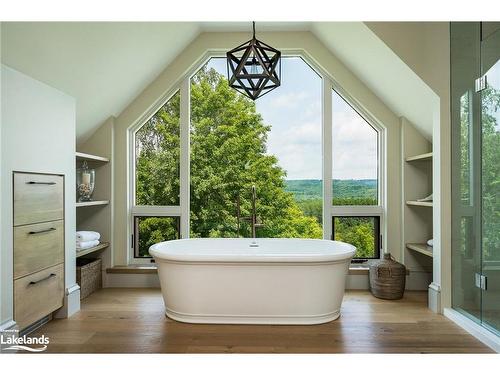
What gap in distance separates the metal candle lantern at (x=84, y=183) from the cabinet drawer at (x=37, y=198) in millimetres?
615

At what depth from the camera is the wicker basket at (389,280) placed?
3.41 meters

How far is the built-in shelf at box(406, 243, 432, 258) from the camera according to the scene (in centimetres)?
333

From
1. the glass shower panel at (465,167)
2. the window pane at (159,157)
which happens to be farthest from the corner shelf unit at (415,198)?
the window pane at (159,157)

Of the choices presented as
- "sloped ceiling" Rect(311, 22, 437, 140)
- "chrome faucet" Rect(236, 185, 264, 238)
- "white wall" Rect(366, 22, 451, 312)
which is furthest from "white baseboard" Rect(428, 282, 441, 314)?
"chrome faucet" Rect(236, 185, 264, 238)

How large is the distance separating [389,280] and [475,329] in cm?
91

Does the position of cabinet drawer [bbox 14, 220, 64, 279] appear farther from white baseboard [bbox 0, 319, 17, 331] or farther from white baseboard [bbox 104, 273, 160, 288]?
white baseboard [bbox 104, 273, 160, 288]

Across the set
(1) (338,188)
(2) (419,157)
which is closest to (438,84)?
(2) (419,157)

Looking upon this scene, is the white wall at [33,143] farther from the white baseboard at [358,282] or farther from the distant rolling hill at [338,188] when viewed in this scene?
the white baseboard at [358,282]

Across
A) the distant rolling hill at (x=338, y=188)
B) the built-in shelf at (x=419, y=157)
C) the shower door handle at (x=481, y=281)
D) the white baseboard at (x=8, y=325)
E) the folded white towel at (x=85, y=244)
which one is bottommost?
the white baseboard at (x=8, y=325)

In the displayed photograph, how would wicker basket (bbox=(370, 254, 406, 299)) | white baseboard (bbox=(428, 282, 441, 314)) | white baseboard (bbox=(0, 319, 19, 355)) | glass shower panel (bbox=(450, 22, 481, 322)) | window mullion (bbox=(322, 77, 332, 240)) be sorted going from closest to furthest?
white baseboard (bbox=(0, 319, 19, 355))
glass shower panel (bbox=(450, 22, 481, 322))
white baseboard (bbox=(428, 282, 441, 314))
wicker basket (bbox=(370, 254, 406, 299))
window mullion (bbox=(322, 77, 332, 240))

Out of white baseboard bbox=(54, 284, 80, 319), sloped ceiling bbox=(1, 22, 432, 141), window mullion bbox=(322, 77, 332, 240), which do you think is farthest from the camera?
window mullion bbox=(322, 77, 332, 240)

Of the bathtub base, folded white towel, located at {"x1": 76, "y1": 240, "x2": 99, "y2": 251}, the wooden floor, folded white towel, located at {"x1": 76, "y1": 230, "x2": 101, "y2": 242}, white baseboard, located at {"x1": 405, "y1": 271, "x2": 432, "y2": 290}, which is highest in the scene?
folded white towel, located at {"x1": 76, "y1": 230, "x2": 101, "y2": 242}

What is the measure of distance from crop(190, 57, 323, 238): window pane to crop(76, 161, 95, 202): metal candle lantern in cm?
102
